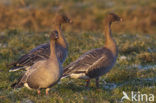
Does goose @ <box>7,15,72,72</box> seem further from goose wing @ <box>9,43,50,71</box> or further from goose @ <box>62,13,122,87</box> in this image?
goose @ <box>62,13,122,87</box>

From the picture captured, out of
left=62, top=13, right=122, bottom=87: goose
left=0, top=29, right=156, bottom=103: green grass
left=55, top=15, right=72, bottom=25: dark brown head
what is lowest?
left=0, top=29, right=156, bottom=103: green grass

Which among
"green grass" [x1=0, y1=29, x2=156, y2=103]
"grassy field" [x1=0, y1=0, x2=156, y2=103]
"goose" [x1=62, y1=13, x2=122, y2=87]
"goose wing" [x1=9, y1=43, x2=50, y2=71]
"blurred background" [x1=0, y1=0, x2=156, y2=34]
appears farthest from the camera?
"blurred background" [x1=0, y1=0, x2=156, y2=34]

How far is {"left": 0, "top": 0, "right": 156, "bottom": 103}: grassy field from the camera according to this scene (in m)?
6.87

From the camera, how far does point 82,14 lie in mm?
20141

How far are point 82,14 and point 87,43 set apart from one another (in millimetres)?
8660

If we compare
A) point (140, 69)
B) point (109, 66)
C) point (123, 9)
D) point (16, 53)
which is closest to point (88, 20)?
point (123, 9)

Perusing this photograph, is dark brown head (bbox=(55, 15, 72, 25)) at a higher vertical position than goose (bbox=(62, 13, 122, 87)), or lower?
higher

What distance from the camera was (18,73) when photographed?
892 cm

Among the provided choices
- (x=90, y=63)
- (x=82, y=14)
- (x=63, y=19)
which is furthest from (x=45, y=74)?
(x=82, y=14)

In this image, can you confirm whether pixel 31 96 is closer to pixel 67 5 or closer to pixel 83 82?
pixel 83 82

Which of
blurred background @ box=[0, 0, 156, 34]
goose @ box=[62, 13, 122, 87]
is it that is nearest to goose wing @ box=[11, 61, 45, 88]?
goose @ box=[62, 13, 122, 87]

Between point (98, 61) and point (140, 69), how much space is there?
2.18m

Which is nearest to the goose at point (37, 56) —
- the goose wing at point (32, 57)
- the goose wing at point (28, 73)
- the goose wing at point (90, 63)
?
the goose wing at point (32, 57)

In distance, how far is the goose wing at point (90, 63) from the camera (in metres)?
7.26
